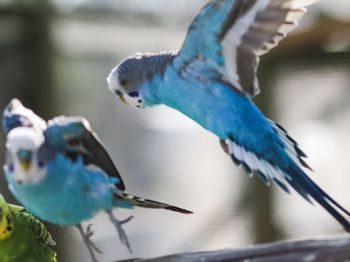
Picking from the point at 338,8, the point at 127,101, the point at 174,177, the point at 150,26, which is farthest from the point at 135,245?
the point at 127,101

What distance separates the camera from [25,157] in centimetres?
66

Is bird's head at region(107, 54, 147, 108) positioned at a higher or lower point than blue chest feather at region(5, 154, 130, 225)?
higher

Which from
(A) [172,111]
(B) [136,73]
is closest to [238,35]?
(B) [136,73]

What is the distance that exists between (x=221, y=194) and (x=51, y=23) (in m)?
0.72

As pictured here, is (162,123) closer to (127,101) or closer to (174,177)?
(174,177)

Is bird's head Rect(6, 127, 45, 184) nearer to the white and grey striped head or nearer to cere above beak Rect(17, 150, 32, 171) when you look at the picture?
cere above beak Rect(17, 150, 32, 171)

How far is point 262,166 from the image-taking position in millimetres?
748

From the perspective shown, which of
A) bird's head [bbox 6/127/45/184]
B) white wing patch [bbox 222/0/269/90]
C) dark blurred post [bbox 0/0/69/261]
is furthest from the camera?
dark blurred post [bbox 0/0/69/261]

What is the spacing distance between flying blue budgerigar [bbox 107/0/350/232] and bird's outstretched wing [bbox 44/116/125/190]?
0.11 metres

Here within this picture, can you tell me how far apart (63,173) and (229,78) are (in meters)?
0.20

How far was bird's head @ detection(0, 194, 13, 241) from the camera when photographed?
831 mm

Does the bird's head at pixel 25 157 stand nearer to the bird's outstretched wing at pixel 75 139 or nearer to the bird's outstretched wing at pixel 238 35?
the bird's outstretched wing at pixel 75 139

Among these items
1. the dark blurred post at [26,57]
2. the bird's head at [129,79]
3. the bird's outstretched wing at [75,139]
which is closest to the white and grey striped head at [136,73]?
the bird's head at [129,79]

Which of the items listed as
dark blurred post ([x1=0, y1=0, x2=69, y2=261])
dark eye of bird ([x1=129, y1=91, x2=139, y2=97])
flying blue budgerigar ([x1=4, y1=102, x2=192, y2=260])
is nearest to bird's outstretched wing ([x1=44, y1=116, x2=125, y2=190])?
flying blue budgerigar ([x1=4, y1=102, x2=192, y2=260])
